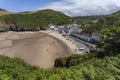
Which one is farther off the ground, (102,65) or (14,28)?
(102,65)

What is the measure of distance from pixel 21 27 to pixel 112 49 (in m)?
102

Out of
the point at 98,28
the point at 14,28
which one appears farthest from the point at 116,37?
the point at 14,28

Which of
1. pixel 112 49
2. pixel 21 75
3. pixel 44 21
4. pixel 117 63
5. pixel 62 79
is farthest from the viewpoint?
pixel 44 21

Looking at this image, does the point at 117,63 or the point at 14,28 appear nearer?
the point at 117,63

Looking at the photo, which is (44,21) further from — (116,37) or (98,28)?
(116,37)

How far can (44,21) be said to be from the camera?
145 meters

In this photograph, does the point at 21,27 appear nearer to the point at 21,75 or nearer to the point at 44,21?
the point at 44,21

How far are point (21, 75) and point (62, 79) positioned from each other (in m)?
3.22

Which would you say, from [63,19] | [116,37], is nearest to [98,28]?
[116,37]

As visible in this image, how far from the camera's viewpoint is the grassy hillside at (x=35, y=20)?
129750 mm

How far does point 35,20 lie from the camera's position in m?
143

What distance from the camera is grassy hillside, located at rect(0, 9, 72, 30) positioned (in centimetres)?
12975

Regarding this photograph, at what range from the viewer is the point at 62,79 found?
45.1ft

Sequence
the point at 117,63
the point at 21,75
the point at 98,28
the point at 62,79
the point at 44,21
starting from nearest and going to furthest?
1. the point at 62,79
2. the point at 21,75
3. the point at 117,63
4. the point at 98,28
5. the point at 44,21
